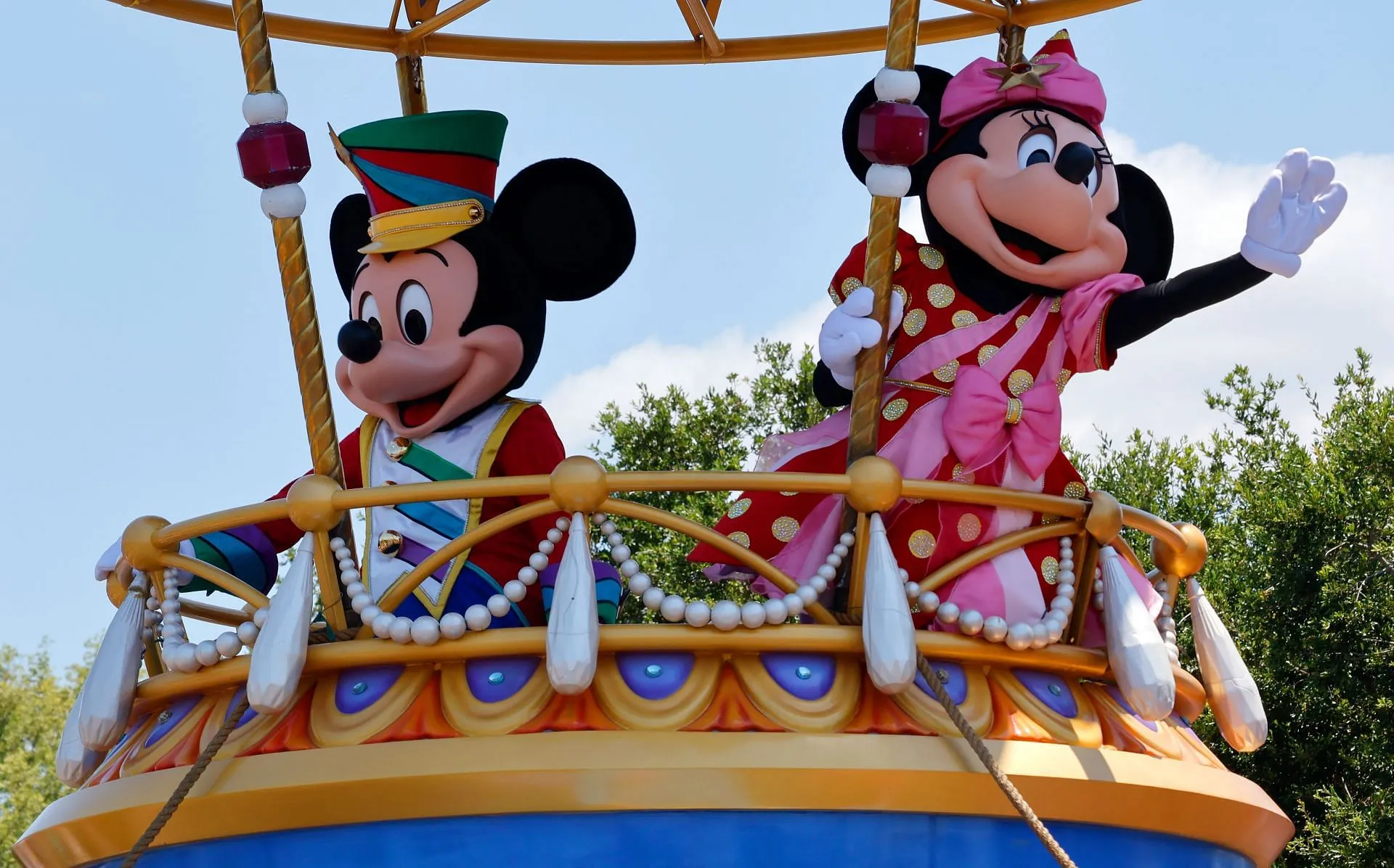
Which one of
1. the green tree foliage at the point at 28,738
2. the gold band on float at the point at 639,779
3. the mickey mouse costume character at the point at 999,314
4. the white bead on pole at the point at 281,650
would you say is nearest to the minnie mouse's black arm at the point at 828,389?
the mickey mouse costume character at the point at 999,314

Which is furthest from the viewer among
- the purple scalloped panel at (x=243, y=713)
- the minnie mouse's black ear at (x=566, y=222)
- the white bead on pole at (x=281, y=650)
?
the minnie mouse's black ear at (x=566, y=222)

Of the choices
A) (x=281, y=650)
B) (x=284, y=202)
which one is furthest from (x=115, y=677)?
(x=284, y=202)

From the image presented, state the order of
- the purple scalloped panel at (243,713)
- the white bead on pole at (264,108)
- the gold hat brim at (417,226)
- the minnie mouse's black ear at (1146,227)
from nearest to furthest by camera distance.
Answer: the purple scalloped panel at (243,713), the white bead on pole at (264,108), the gold hat brim at (417,226), the minnie mouse's black ear at (1146,227)

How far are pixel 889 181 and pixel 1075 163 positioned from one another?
2.95ft

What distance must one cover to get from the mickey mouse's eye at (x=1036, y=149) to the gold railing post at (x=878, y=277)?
31.9 inches

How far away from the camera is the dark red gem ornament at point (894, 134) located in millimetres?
4004

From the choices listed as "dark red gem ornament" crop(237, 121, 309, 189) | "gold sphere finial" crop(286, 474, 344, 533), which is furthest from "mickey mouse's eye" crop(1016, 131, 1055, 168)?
"gold sphere finial" crop(286, 474, 344, 533)

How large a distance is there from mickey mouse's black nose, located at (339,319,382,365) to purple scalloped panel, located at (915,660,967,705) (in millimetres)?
1679

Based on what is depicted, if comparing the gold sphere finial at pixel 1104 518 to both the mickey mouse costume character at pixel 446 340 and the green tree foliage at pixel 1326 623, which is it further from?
the green tree foliage at pixel 1326 623

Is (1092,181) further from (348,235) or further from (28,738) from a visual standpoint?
(28,738)

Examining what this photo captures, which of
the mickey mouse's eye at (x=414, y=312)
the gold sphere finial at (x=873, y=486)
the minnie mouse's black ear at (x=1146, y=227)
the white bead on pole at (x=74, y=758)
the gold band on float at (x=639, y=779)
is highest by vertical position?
the minnie mouse's black ear at (x=1146, y=227)

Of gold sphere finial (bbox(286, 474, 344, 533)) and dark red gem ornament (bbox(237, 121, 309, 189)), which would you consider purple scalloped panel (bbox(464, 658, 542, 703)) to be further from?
dark red gem ornament (bbox(237, 121, 309, 189))

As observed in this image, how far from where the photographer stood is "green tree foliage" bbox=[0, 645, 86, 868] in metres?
18.7

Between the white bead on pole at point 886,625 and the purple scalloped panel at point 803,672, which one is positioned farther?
the purple scalloped panel at point 803,672
